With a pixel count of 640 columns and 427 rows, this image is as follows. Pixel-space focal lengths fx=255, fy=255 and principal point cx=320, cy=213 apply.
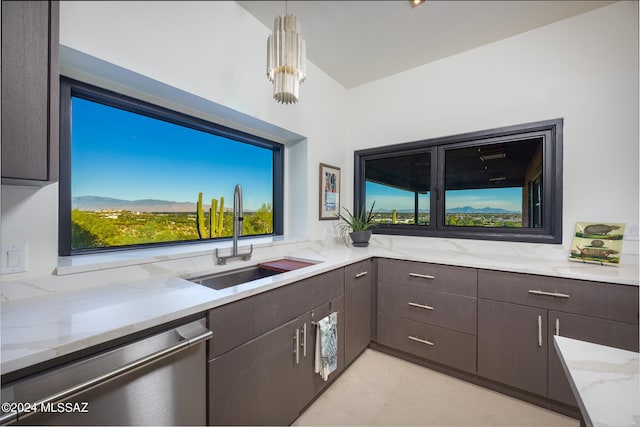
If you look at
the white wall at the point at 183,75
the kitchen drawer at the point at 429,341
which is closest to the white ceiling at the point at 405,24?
the white wall at the point at 183,75

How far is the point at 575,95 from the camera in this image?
6.16ft

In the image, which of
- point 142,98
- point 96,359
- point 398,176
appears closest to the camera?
point 96,359

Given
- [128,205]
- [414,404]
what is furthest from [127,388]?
[414,404]

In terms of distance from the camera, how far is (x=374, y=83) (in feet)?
9.20

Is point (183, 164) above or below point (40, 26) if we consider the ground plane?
below

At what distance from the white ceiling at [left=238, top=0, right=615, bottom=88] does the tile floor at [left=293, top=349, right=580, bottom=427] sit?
264 centimetres

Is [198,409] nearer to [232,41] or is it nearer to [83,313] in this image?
[83,313]

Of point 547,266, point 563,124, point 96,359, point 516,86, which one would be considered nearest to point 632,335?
point 547,266

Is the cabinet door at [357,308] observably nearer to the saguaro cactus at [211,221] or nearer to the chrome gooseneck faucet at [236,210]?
the chrome gooseneck faucet at [236,210]

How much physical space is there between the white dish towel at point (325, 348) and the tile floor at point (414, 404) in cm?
23

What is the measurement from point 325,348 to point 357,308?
53 cm

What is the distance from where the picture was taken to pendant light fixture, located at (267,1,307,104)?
129 cm

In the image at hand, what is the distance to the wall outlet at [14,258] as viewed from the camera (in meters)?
0.97

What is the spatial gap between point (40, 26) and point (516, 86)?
2.82 m
